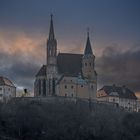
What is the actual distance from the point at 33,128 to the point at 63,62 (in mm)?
23092

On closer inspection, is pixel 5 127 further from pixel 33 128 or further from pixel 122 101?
pixel 122 101

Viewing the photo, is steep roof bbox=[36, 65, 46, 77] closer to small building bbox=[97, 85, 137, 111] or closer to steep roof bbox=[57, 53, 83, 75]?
steep roof bbox=[57, 53, 83, 75]

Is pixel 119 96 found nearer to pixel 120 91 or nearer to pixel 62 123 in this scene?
pixel 120 91

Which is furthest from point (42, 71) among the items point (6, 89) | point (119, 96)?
point (119, 96)

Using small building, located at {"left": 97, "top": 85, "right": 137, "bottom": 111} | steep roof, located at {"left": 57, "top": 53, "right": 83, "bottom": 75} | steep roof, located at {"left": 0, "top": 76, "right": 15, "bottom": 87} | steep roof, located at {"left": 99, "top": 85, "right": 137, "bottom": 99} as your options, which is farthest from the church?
steep roof, located at {"left": 99, "top": 85, "right": 137, "bottom": 99}

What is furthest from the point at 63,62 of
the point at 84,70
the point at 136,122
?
the point at 136,122

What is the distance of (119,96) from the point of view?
A: 132 meters

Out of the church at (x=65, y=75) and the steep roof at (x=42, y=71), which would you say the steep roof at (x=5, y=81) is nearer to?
the church at (x=65, y=75)

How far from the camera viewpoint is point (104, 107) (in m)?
114

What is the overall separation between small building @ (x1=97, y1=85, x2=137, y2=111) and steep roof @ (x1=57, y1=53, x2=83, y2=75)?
53.4ft

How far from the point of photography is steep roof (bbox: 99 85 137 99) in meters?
133

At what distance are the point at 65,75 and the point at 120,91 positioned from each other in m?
24.5

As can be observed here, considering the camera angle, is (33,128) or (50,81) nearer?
(33,128)

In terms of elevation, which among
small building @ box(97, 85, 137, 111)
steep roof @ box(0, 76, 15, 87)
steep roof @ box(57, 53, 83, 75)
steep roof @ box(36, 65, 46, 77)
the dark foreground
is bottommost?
the dark foreground
